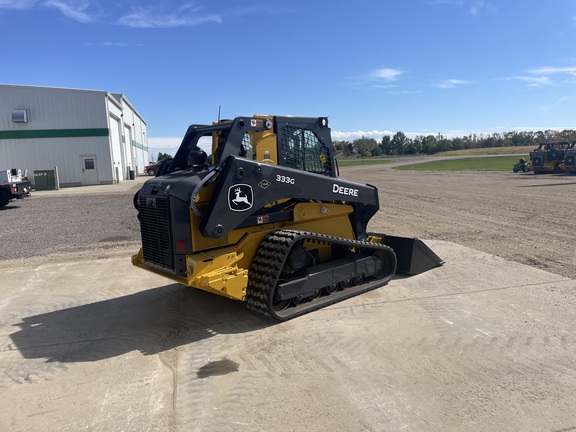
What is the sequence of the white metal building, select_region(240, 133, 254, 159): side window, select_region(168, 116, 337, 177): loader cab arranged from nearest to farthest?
1. select_region(168, 116, 337, 177): loader cab
2. select_region(240, 133, 254, 159): side window
3. the white metal building

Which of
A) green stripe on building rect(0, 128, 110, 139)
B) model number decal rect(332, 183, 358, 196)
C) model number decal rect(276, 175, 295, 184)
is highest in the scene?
green stripe on building rect(0, 128, 110, 139)

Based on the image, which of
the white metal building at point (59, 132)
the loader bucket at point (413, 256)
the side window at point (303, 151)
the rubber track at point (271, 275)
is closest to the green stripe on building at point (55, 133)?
the white metal building at point (59, 132)

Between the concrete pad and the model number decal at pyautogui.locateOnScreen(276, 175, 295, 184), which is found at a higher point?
the model number decal at pyautogui.locateOnScreen(276, 175, 295, 184)

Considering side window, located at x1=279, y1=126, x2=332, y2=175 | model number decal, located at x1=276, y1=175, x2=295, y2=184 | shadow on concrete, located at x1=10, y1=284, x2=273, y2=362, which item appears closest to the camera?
shadow on concrete, located at x1=10, y1=284, x2=273, y2=362

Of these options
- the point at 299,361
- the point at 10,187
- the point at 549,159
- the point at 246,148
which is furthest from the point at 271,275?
the point at 549,159

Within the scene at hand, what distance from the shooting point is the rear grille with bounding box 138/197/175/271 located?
4973 mm

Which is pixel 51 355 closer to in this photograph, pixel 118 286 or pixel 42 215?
pixel 118 286

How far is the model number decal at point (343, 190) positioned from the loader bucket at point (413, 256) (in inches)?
56.7

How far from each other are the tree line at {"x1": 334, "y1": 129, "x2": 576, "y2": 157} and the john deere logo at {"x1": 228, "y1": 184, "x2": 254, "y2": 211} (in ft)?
339

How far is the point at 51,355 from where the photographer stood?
455 cm

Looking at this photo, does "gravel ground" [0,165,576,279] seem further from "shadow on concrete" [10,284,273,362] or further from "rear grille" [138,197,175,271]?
"rear grille" [138,197,175,271]

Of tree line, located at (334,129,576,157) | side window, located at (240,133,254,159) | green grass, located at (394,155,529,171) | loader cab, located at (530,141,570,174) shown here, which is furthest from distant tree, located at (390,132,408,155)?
side window, located at (240,133,254,159)

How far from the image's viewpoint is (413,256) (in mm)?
7086

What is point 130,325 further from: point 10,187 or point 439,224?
point 10,187
